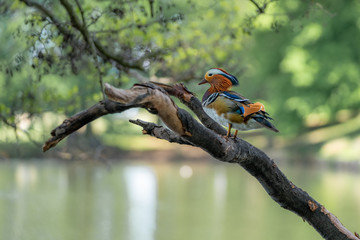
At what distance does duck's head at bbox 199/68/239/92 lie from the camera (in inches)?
115

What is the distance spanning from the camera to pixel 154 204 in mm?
16438

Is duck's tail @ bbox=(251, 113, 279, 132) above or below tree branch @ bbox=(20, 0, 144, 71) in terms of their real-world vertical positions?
below

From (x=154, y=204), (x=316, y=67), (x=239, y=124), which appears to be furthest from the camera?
(x=316, y=67)

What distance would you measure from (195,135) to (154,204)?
1398cm

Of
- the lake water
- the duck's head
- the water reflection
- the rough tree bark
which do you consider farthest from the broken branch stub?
the water reflection

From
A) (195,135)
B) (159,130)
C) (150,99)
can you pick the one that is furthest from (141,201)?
(150,99)

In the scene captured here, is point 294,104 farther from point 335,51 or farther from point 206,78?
point 206,78

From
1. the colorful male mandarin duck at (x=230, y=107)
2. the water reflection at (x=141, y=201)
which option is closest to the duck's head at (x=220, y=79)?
the colorful male mandarin duck at (x=230, y=107)

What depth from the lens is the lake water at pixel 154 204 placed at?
506 inches

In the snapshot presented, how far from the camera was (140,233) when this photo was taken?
41.9 feet

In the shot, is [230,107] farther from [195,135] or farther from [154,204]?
[154,204]

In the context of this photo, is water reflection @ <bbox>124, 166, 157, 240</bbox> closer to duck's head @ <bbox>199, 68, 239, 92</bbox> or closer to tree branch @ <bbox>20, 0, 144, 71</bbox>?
tree branch @ <bbox>20, 0, 144, 71</bbox>

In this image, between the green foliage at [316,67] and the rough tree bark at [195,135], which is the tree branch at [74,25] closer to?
the rough tree bark at [195,135]

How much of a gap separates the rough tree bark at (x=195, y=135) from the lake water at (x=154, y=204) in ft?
16.6
